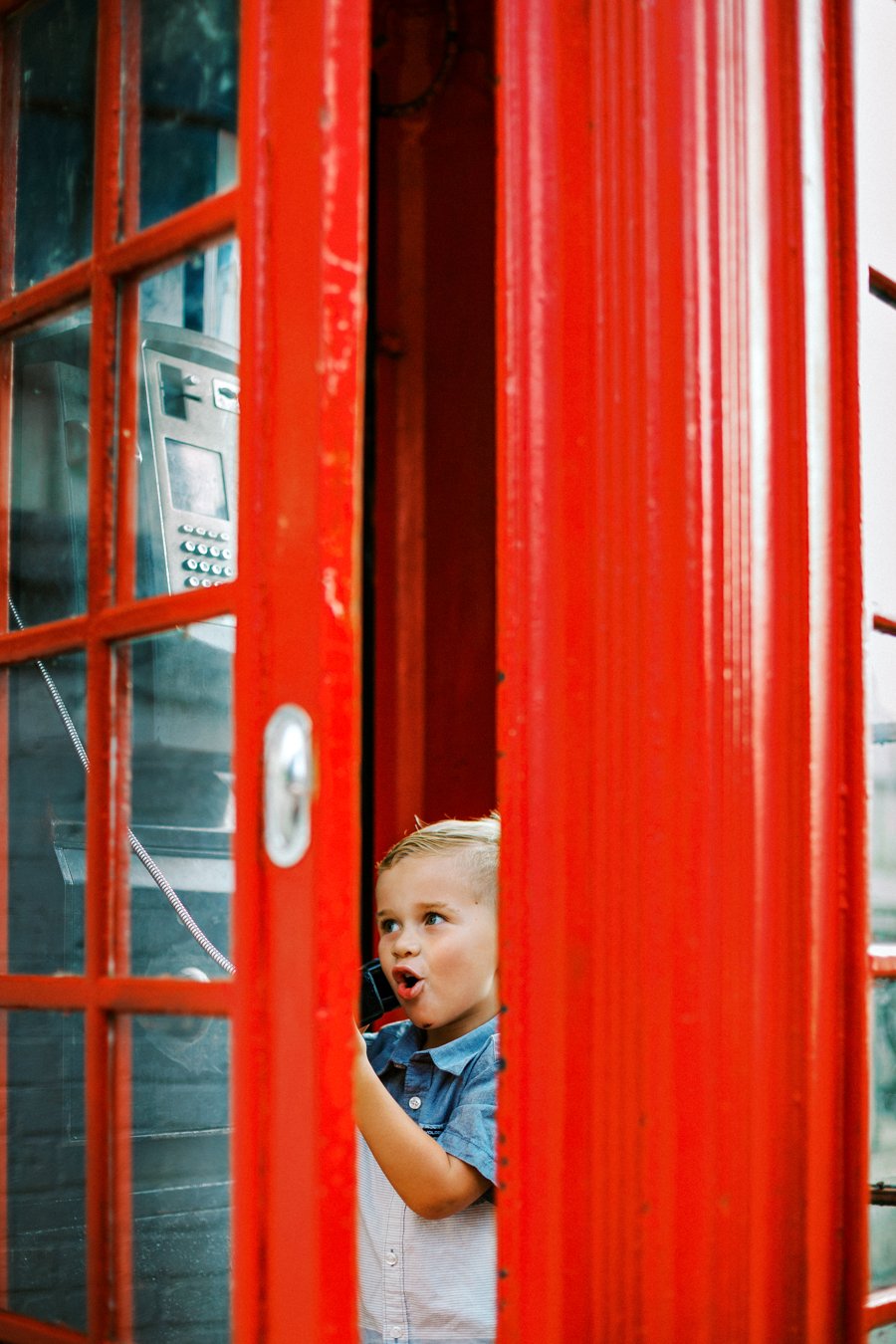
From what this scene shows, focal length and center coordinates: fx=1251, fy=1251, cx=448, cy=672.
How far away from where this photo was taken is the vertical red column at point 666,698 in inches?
43.6

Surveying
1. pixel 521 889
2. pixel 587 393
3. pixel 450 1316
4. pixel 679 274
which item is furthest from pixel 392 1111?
pixel 679 274

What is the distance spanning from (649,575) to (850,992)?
1.54 feet

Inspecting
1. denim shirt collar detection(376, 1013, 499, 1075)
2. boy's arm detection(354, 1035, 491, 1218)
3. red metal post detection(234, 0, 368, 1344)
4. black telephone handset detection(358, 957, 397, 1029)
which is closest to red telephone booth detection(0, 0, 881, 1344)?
red metal post detection(234, 0, 368, 1344)

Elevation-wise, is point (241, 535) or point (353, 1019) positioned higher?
point (241, 535)

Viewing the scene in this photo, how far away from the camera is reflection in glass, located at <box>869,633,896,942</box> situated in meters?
1.30

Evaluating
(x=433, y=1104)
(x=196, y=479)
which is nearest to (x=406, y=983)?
(x=433, y=1104)

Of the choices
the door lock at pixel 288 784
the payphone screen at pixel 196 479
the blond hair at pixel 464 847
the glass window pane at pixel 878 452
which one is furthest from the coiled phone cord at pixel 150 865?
the glass window pane at pixel 878 452

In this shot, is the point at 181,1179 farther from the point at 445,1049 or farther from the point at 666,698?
the point at 666,698

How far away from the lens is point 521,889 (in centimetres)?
115

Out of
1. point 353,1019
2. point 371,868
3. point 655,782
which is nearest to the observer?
point 353,1019

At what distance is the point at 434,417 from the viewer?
7.93 feet

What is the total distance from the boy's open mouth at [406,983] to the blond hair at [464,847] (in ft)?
0.46

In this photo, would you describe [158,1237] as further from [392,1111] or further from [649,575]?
[649,575]

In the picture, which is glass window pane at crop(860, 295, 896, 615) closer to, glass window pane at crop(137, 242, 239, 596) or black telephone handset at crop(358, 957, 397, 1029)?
glass window pane at crop(137, 242, 239, 596)
